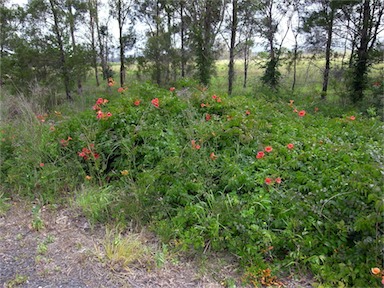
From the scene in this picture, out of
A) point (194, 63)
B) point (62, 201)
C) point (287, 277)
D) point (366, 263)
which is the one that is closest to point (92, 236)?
point (62, 201)

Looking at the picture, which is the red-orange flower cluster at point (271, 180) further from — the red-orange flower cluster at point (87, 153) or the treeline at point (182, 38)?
the treeline at point (182, 38)

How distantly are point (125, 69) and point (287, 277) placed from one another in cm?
1391

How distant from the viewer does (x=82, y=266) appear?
1.94 metres

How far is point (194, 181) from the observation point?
2486mm

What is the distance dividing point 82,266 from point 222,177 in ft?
3.98

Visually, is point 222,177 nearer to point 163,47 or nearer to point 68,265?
point 68,265

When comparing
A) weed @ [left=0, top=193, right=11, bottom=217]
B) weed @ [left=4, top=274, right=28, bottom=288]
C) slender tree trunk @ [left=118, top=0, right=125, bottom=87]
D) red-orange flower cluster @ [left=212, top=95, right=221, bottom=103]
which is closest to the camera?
weed @ [left=4, top=274, right=28, bottom=288]

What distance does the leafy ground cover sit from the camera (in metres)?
1.91

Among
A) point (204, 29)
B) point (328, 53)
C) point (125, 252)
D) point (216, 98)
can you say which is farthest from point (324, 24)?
point (125, 252)

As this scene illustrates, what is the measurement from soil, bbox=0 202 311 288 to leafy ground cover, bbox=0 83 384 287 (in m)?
0.13

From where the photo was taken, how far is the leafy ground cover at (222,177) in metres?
1.91

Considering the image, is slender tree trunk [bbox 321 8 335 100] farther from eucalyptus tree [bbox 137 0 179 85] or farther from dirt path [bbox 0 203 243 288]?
dirt path [bbox 0 203 243 288]

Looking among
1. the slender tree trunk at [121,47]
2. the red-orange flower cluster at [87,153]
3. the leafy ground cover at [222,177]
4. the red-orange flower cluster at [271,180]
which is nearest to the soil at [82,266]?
the leafy ground cover at [222,177]

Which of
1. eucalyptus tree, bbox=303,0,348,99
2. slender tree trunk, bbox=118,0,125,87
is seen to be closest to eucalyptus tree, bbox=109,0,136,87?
slender tree trunk, bbox=118,0,125,87
